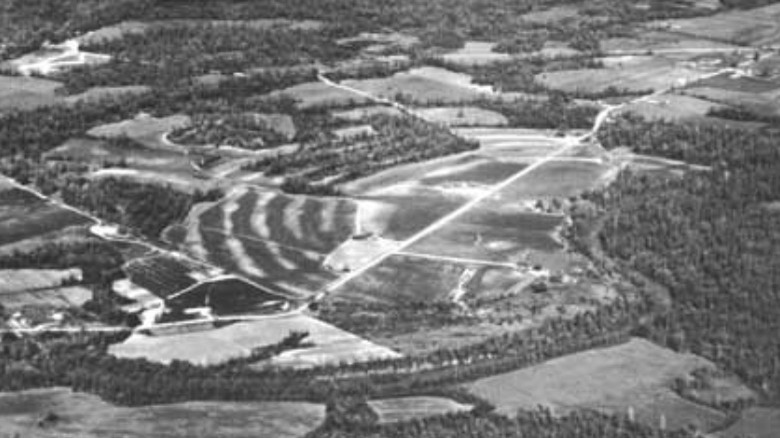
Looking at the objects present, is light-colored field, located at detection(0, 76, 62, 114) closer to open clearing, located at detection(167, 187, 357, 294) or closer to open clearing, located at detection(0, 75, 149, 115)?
open clearing, located at detection(0, 75, 149, 115)

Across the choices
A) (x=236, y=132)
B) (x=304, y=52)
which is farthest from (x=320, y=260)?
(x=304, y=52)

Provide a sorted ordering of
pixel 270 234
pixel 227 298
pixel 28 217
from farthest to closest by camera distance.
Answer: pixel 28 217 → pixel 270 234 → pixel 227 298

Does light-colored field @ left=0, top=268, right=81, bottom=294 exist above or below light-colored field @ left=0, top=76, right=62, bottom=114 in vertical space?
below

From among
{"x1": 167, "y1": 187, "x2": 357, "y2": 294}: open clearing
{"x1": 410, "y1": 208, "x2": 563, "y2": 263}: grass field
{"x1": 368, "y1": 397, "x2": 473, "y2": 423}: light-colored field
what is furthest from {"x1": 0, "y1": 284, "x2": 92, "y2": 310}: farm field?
{"x1": 368, "y1": 397, "x2": 473, "y2": 423}: light-colored field

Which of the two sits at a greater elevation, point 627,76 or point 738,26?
point 738,26

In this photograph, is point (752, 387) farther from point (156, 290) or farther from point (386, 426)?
point (156, 290)

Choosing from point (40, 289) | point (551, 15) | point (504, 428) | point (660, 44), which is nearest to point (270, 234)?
point (40, 289)

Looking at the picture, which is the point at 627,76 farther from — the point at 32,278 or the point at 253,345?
the point at 253,345
